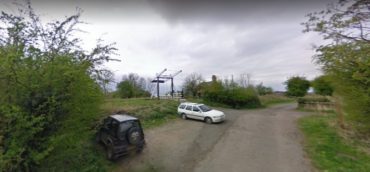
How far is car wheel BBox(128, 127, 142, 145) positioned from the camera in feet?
27.3

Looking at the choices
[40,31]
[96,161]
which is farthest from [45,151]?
[96,161]

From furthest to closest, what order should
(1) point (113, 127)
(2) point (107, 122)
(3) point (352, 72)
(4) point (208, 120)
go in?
1. (4) point (208, 120)
2. (2) point (107, 122)
3. (1) point (113, 127)
4. (3) point (352, 72)

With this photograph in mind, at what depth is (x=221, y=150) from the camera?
9211 mm

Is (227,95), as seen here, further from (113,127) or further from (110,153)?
(110,153)

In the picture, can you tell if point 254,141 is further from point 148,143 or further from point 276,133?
point 148,143

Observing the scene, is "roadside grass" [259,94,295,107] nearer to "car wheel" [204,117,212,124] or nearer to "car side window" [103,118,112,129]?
"car wheel" [204,117,212,124]

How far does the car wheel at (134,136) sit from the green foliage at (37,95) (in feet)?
9.17

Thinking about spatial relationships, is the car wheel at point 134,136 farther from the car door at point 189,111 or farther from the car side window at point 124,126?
the car door at point 189,111

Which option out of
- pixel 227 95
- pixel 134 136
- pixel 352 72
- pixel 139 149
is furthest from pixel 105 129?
pixel 227 95

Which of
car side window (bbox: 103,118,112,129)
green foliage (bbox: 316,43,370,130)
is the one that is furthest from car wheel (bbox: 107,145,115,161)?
green foliage (bbox: 316,43,370,130)

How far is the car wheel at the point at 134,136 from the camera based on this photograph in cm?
831

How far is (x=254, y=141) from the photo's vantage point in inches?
412

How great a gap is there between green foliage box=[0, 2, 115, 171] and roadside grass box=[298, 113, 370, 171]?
7.78m

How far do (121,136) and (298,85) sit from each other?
33.4 m
